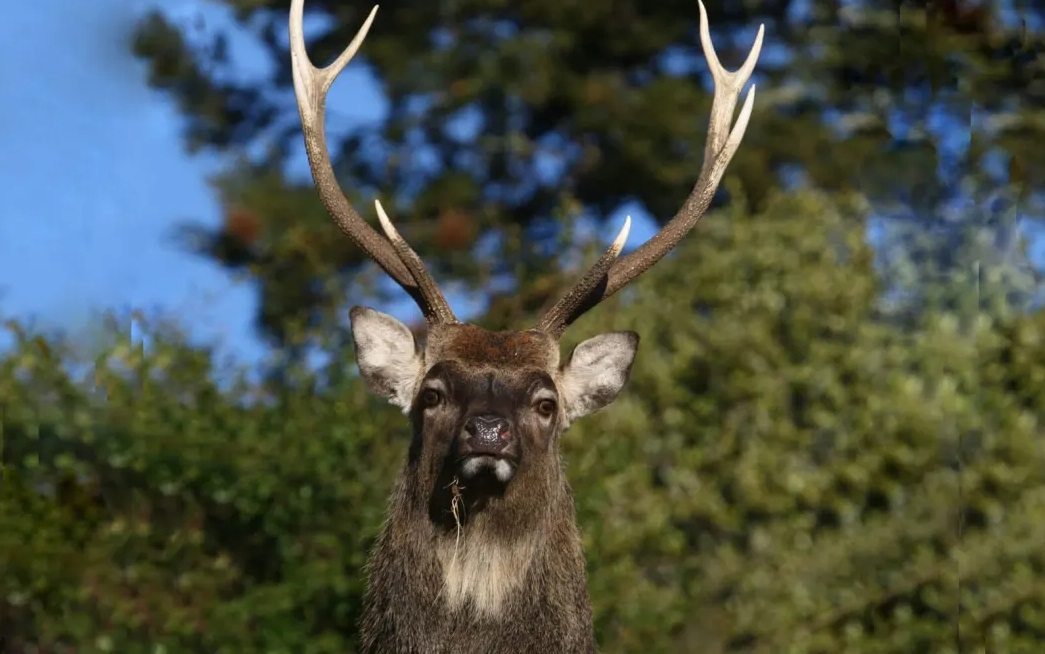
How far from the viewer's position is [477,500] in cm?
462

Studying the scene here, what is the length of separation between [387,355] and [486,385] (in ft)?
2.18

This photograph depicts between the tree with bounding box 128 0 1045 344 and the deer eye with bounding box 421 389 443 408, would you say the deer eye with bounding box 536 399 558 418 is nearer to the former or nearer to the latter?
the deer eye with bounding box 421 389 443 408

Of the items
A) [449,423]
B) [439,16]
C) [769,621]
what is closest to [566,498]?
[449,423]

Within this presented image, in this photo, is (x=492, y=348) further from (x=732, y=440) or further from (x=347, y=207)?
(x=732, y=440)

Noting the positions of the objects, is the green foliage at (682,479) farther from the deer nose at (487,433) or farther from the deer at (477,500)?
the deer nose at (487,433)

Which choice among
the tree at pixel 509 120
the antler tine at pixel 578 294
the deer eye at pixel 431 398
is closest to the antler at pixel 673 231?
the antler tine at pixel 578 294

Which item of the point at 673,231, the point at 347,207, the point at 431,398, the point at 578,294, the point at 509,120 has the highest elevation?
the point at 347,207

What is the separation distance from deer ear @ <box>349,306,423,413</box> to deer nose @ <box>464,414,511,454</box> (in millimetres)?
720

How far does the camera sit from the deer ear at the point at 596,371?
207 inches

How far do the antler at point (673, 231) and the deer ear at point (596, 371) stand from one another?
0.12m

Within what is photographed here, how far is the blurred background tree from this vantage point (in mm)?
7121

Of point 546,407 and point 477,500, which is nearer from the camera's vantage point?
point 477,500

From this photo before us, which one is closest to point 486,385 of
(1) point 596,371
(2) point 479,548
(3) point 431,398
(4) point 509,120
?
(3) point 431,398

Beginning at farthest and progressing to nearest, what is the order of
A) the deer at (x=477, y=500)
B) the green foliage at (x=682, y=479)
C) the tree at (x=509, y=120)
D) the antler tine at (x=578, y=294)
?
the tree at (x=509, y=120) → the green foliage at (x=682, y=479) → the antler tine at (x=578, y=294) → the deer at (x=477, y=500)
